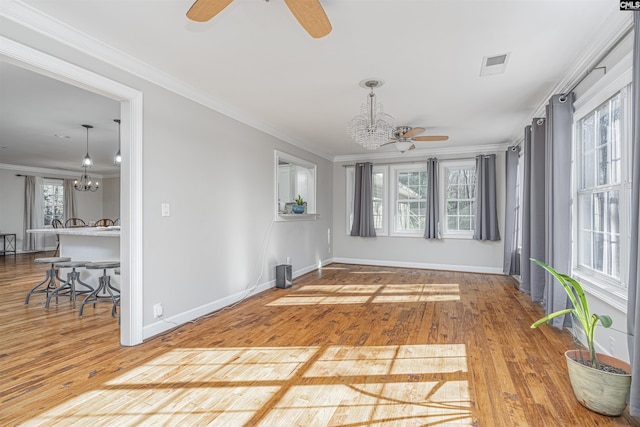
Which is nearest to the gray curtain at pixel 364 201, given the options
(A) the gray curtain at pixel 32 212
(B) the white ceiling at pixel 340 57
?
(B) the white ceiling at pixel 340 57

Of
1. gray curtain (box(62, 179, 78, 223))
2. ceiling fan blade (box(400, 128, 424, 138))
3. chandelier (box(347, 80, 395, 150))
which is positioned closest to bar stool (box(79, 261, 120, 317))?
chandelier (box(347, 80, 395, 150))

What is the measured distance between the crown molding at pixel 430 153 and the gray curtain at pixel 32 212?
901cm

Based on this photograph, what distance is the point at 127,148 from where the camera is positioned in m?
3.00

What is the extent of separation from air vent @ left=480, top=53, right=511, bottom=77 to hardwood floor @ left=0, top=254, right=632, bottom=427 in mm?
2549

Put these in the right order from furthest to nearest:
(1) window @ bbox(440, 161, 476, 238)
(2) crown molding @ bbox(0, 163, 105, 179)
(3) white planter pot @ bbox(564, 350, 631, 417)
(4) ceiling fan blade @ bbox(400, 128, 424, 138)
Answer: (2) crown molding @ bbox(0, 163, 105, 179) < (1) window @ bbox(440, 161, 476, 238) < (4) ceiling fan blade @ bbox(400, 128, 424, 138) < (3) white planter pot @ bbox(564, 350, 631, 417)

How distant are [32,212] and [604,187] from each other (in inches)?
507

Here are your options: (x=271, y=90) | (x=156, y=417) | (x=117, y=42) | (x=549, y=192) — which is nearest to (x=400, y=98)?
(x=271, y=90)

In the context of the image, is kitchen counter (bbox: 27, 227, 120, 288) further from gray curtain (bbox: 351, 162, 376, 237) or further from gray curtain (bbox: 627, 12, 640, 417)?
gray curtain (bbox: 627, 12, 640, 417)

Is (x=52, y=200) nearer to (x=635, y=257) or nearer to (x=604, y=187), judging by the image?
(x=604, y=187)

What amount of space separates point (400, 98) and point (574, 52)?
1.63 m

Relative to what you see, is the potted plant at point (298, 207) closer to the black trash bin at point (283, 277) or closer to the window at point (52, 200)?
the black trash bin at point (283, 277)

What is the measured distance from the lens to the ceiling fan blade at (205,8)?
1722 mm

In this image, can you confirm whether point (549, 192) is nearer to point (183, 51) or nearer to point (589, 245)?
point (589, 245)

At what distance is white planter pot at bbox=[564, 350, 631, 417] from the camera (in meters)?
1.93
